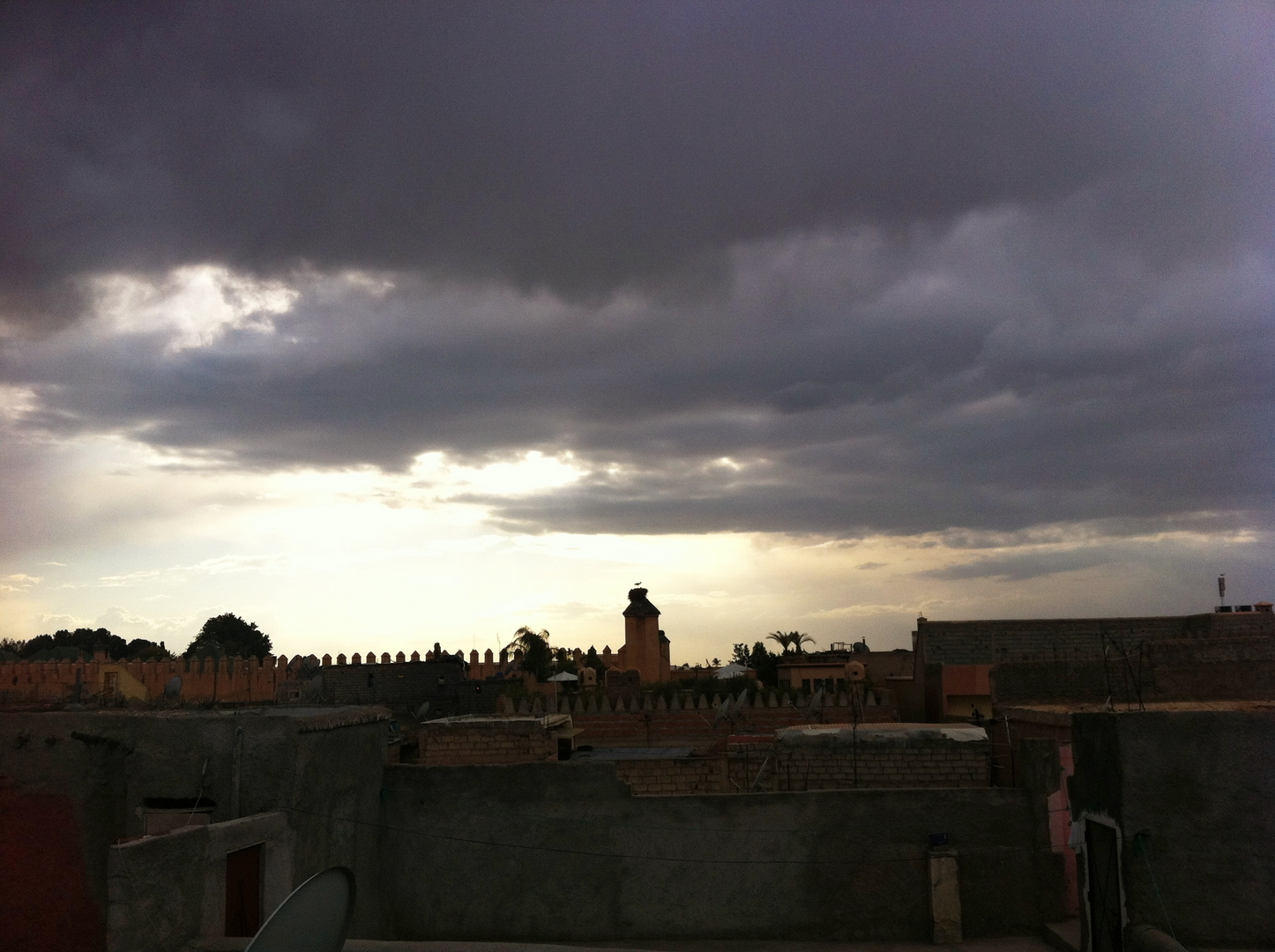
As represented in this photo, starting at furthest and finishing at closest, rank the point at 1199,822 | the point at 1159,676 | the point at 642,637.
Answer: the point at 642,637 → the point at 1159,676 → the point at 1199,822

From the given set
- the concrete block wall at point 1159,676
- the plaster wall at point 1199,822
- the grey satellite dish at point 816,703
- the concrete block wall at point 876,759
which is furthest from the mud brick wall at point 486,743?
the concrete block wall at point 1159,676

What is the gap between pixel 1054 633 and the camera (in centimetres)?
2528

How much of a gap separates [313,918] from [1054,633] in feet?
76.4

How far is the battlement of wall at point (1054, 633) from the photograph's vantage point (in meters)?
24.0

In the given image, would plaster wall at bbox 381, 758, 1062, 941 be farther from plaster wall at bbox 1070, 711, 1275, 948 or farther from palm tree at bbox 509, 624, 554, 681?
palm tree at bbox 509, 624, 554, 681

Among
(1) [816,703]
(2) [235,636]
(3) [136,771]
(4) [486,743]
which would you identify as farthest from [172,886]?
(2) [235,636]

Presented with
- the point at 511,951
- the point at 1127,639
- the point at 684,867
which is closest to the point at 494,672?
the point at 1127,639

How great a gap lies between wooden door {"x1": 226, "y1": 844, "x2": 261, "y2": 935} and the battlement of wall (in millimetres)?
18589

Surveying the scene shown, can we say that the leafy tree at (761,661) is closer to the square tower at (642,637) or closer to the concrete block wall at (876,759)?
the square tower at (642,637)

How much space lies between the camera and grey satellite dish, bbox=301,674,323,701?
91.5ft

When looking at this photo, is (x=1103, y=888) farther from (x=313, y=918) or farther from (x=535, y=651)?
(x=535, y=651)

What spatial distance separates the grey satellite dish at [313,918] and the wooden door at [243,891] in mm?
4709

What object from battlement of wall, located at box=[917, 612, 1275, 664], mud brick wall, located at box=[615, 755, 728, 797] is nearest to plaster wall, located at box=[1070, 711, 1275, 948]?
mud brick wall, located at box=[615, 755, 728, 797]

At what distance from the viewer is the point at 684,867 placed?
12.5 metres
